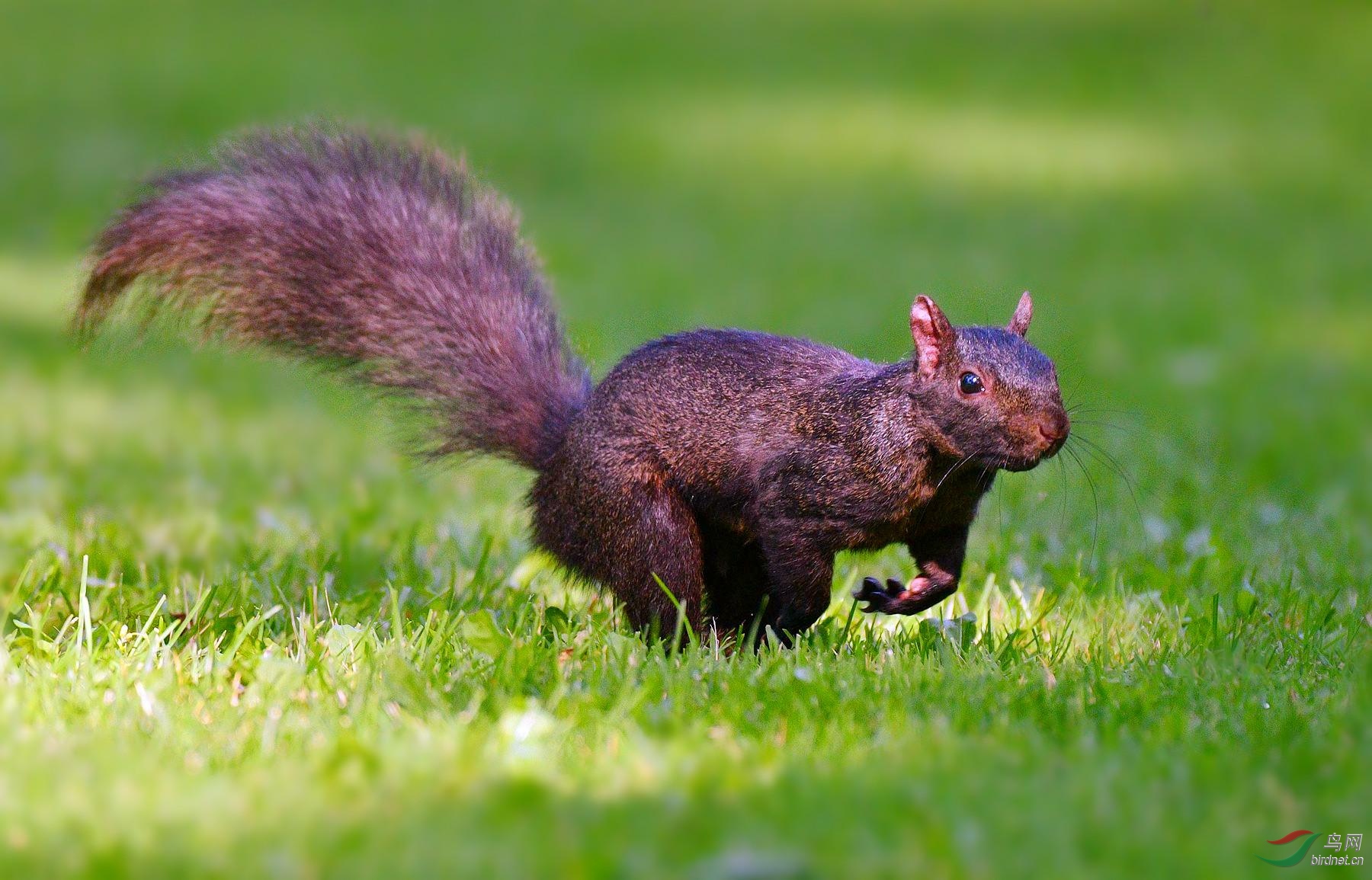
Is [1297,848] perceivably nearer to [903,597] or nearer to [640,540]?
[903,597]

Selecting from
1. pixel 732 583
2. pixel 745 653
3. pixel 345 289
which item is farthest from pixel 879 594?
pixel 345 289

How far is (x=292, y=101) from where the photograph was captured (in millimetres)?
16016

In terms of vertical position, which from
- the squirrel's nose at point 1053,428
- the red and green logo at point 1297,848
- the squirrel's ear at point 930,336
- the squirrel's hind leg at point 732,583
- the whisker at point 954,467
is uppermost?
the squirrel's ear at point 930,336

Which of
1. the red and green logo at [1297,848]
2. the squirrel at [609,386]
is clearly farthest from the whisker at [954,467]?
the red and green logo at [1297,848]

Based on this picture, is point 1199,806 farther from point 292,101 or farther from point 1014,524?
point 292,101

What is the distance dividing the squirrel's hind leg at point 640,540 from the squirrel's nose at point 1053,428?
0.89 m

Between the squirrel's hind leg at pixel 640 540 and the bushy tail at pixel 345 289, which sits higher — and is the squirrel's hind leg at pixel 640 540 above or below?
below

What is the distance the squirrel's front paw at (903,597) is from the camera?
3.69m

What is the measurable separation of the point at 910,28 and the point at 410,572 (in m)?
16.3

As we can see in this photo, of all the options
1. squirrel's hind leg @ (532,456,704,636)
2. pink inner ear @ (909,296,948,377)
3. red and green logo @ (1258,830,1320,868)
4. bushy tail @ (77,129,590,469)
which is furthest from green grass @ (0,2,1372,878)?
pink inner ear @ (909,296,948,377)

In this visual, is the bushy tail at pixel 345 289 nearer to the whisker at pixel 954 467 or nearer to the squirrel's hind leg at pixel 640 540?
the squirrel's hind leg at pixel 640 540

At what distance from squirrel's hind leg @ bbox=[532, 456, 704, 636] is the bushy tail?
32 cm

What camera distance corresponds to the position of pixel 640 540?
381 cm

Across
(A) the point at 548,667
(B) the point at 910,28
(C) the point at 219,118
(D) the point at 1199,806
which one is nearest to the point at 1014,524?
(A) the point at 548,667
